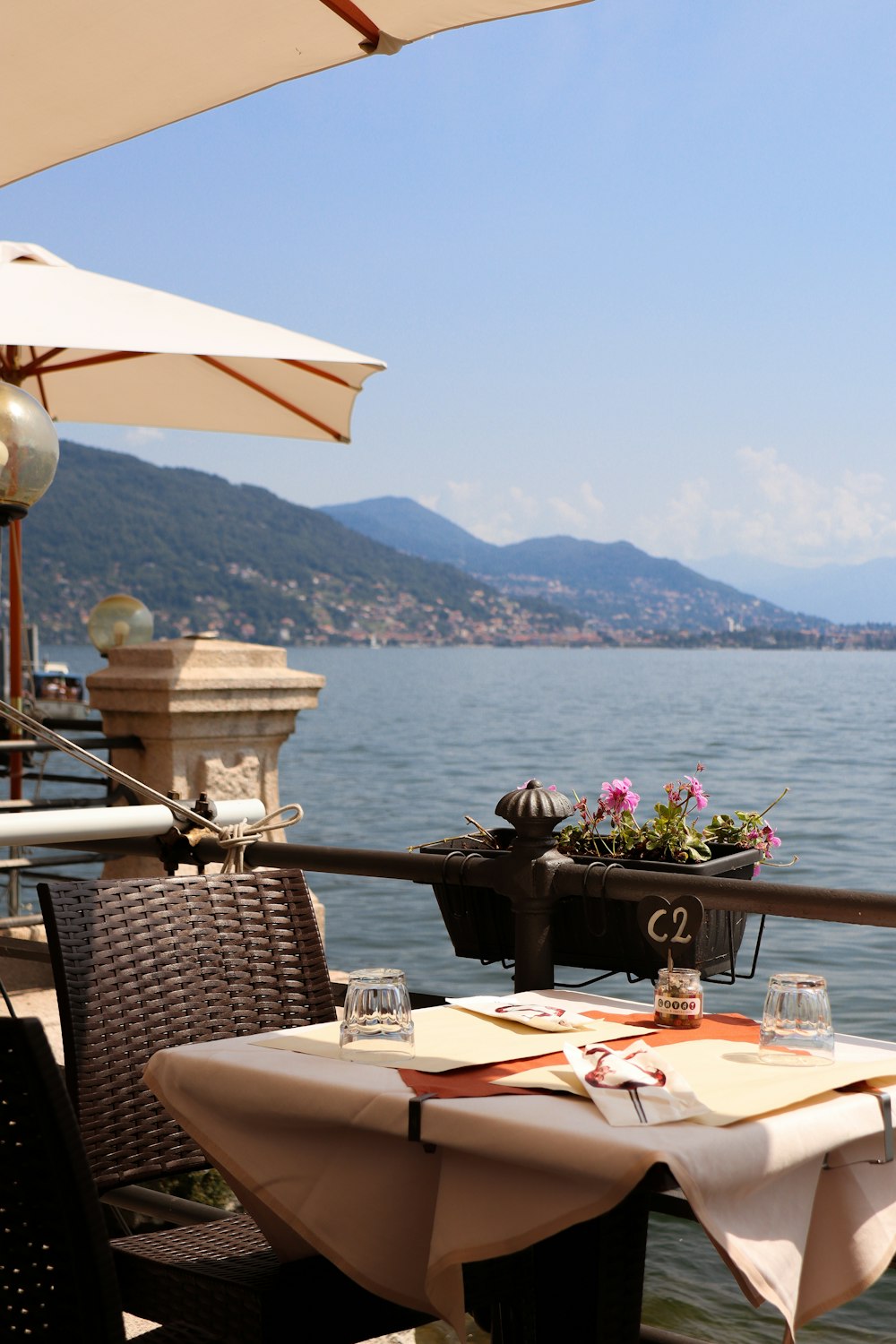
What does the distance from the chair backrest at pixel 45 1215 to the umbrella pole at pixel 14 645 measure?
5304mm

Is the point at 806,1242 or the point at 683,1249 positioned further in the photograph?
the point at 683,1249

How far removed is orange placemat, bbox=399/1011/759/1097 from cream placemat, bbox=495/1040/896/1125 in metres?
0.02

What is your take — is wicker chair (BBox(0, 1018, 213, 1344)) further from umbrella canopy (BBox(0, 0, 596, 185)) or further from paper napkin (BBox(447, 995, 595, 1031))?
umbrella canopy (BBox(0, 0, 596, 185))

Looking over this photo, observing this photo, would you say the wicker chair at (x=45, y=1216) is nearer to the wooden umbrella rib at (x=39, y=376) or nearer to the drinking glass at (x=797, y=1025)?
the drinking glass at (x=797, y=1025)

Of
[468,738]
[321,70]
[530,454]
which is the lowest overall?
[468,738]

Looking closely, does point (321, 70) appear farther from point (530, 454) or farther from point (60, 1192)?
point (530, 454)

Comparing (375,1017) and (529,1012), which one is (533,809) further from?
(375,1017)

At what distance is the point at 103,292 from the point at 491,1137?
491 centimetres

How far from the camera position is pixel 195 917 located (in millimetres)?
2395

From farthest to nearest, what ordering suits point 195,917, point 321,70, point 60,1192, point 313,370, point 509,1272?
point 313,370 < point 321,70 < point 195,917 < point 509,1272 < point 60,1192

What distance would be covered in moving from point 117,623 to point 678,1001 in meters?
8.70

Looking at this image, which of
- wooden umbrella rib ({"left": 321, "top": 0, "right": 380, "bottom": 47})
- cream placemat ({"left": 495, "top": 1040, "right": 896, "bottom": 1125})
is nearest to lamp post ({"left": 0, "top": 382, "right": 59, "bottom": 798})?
wooden umbrella rib ({"left": 321, "top": 0, "right": 380, "bottom": 47})

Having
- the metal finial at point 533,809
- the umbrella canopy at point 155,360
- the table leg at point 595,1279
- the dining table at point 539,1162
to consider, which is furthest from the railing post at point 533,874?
the umbrella canopy at point 155,360

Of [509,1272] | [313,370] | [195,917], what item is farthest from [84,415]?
[509,1272]
